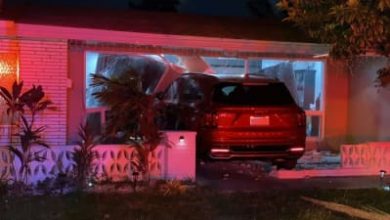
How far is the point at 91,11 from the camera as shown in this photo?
1540cm

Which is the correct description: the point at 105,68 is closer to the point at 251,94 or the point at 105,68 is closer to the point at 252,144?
the point at 251,94

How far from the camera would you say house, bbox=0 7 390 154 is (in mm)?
12336

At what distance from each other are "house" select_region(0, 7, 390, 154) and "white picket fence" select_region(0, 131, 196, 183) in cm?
175

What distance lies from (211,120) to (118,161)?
1808 millimetres

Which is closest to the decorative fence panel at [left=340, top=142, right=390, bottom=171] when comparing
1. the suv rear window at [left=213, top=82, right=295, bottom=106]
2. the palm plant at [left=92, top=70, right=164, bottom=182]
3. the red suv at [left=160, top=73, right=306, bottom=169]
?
the red suv at [left=160, top=73, right=306, bottom=169]

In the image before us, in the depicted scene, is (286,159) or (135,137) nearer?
(135,137)

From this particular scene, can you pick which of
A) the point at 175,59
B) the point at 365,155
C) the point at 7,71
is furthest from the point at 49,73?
the point at 365,155

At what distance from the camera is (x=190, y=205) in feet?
31.1

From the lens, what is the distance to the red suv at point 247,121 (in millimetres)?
11805

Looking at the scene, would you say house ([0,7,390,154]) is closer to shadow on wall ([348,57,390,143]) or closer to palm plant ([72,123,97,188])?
shadow on wall ([348,57,390,143])

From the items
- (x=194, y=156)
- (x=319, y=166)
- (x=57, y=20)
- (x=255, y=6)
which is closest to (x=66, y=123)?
(x=57, y=20)

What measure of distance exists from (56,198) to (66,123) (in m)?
3.29

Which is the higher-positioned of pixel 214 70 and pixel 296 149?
pixel 214 70

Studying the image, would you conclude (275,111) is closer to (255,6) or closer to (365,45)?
(365,45)
